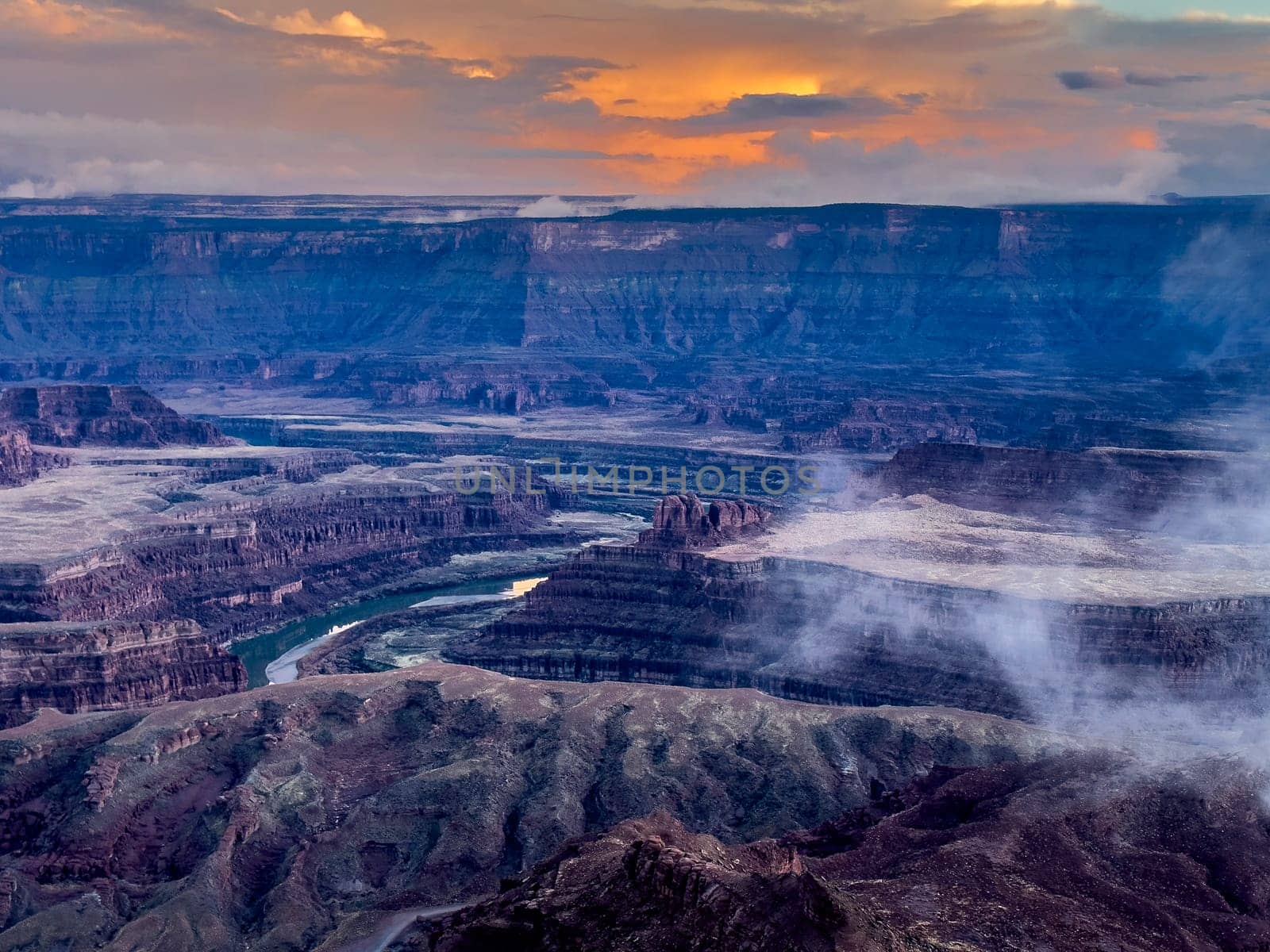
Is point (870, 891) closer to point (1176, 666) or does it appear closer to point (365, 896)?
point (365, 896)

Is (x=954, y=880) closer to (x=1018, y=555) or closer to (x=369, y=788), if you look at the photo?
(x=369, y=788)

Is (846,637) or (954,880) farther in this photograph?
(846,637)

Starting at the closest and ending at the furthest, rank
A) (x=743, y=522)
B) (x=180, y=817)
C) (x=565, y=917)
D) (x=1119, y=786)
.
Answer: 1. (x=565, y=917)
2. (x=1119, y=786)
3. (x=180, y=817)
4. (x=743, y=522)

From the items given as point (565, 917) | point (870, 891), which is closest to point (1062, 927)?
point (870, 891)

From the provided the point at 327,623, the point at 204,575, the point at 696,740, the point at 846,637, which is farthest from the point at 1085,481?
the point at 696,740

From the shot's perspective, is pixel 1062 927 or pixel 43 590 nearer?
pixel 1062 927
